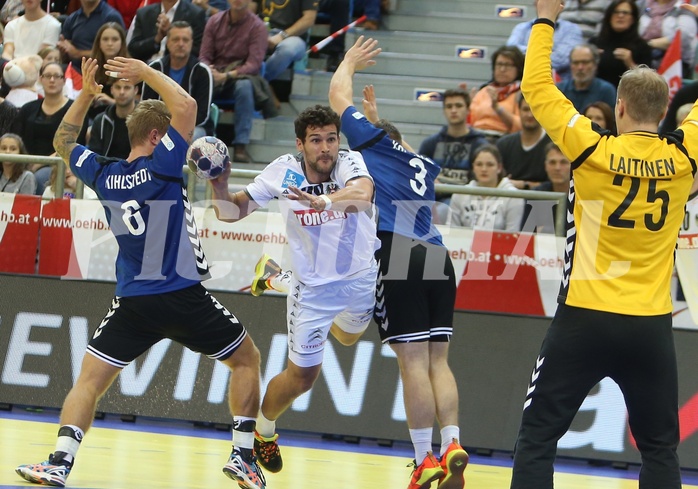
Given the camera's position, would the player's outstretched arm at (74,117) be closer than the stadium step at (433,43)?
Yes

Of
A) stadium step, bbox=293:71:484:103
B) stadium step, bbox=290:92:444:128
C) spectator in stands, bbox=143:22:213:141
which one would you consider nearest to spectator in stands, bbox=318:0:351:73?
stadium step, bbox=293:71:484:103

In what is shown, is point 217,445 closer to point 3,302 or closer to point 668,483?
point 3,302

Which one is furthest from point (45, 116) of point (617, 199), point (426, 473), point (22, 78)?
point (617, 199)

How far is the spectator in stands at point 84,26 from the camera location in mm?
15141

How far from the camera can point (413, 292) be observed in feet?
25.7

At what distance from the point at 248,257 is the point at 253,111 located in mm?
3571

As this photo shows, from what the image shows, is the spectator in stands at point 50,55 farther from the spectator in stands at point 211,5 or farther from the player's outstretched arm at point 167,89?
the player's outstretched arm at point 167,89

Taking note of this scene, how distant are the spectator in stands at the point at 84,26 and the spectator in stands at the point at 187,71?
94.3 inches

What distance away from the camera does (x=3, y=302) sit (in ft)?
35.5

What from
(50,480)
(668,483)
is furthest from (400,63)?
(668,483)

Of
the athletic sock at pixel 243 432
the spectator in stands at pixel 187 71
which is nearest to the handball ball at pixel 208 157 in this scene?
the athletic sock at pixel 243 432

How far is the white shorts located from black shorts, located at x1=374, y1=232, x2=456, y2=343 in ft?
0.42

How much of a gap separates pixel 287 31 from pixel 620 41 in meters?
4.39

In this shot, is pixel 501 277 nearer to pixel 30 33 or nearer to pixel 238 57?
pixel 238 57
